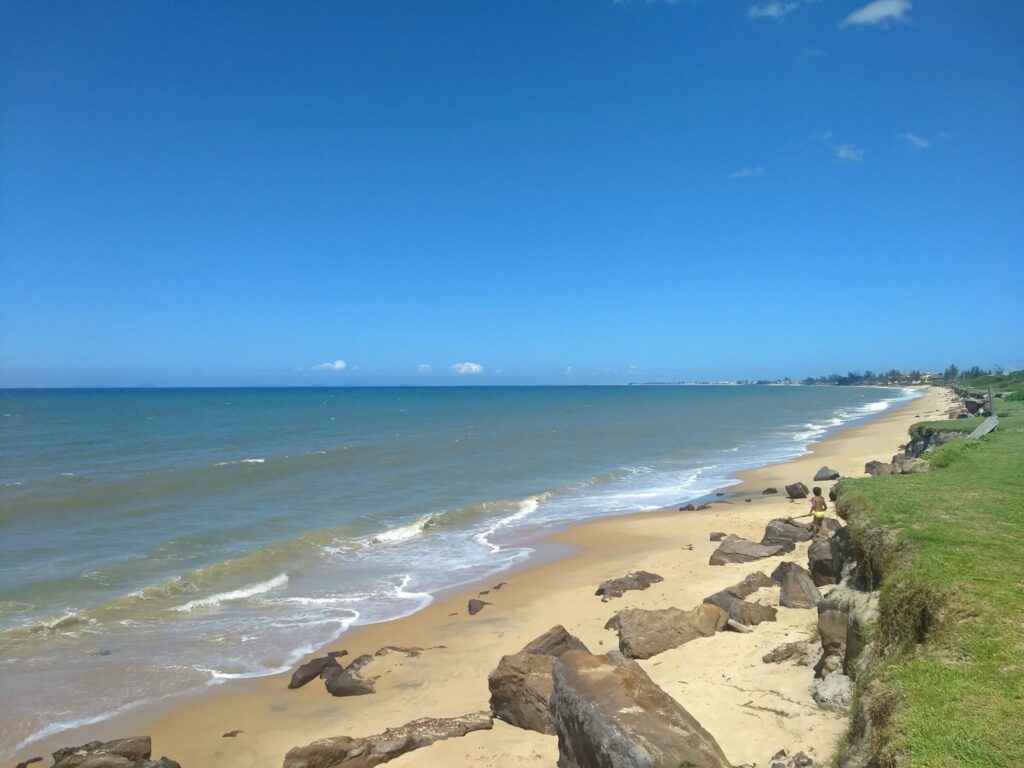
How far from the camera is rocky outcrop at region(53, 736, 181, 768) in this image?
314 inches

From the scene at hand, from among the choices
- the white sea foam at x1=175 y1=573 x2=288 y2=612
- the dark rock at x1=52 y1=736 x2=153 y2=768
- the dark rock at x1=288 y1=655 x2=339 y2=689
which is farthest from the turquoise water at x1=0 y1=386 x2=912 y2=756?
the dark rock at x1=52 y1=736 x2=153 y2=768

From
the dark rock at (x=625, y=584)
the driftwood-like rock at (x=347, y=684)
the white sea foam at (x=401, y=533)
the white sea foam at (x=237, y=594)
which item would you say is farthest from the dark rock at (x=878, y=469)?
the white sea foam at (x=237, y=594)

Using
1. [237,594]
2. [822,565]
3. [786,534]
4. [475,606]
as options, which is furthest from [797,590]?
[237,594]

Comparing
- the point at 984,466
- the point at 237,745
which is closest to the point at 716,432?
the point at 984,466

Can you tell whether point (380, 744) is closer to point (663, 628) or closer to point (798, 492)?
point (663, 628)

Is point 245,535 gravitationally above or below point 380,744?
below

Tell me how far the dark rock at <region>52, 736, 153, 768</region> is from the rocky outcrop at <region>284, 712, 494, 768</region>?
2071 mm

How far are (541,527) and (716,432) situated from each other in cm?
3983

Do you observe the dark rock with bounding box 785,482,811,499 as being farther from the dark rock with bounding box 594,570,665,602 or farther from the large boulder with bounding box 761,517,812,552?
the dark rock with bounding box 594,570,665,602

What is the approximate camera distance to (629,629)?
10719 mm

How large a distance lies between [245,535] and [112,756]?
Result: 13.6m

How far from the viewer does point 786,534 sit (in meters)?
16.2

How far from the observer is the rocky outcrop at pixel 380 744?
7840 millimetres

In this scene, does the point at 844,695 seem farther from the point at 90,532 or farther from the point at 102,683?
the point at 90,532
